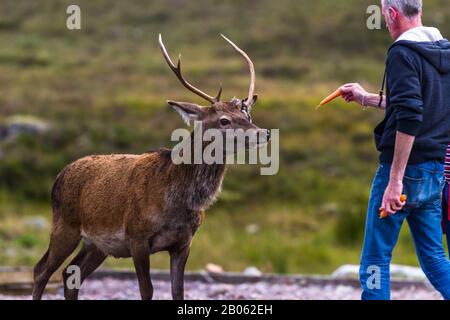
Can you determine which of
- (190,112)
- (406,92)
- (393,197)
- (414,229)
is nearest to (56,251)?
(190,112)

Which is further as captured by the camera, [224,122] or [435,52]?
[224,122]

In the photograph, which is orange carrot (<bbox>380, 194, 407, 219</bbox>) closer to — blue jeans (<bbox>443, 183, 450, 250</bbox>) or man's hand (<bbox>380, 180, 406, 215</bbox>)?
man's hand (<bbox>380, 180, 406, 215</bbox>)

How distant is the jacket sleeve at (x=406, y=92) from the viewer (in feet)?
22.4

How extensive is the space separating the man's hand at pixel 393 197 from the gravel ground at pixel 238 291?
4.60 meters

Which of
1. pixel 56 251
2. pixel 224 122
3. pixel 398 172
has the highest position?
pixel 224 122

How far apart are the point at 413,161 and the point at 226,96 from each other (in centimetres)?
2840

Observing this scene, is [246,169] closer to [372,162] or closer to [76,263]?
[372,162]

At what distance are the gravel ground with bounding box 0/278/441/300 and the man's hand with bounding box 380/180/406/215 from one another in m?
4.60

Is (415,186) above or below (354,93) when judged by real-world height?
below

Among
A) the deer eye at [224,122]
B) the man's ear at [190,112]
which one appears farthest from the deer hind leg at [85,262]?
the deer eye at [224,122]

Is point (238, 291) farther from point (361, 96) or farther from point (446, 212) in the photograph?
point (446, 212)

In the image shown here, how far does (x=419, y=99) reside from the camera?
6867mm

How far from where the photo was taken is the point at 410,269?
13.8 m

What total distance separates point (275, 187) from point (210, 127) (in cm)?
1732
